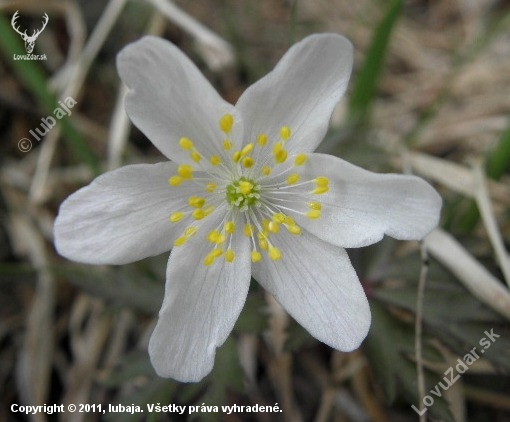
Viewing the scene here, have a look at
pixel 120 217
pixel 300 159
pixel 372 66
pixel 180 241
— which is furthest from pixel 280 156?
pixel 372 66

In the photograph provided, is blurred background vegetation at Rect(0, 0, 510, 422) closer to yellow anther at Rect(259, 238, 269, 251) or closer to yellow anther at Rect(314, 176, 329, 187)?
yellow anther at Rect(259, 238, 269, 251)

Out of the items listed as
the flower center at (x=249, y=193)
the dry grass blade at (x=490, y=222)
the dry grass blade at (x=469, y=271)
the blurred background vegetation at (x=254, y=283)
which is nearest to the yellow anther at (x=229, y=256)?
the flower center at (x=249, y=193)

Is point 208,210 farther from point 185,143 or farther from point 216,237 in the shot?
point 185,143

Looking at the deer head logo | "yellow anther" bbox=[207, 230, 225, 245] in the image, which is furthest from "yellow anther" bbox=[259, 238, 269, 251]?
the deer head logo

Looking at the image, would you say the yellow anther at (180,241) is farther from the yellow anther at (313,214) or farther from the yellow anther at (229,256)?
the yellow anther at (313,214)

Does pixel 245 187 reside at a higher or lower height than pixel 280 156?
lower

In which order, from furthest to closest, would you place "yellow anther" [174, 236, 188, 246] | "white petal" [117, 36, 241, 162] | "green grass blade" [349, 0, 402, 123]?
"green grass blade" [349, 0, 402, 123]
"yellow anther" [174, 236, 188, 246]
"white petal" [117, 36, 241, 162]

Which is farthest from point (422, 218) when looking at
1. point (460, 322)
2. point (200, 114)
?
point (200, 114)
